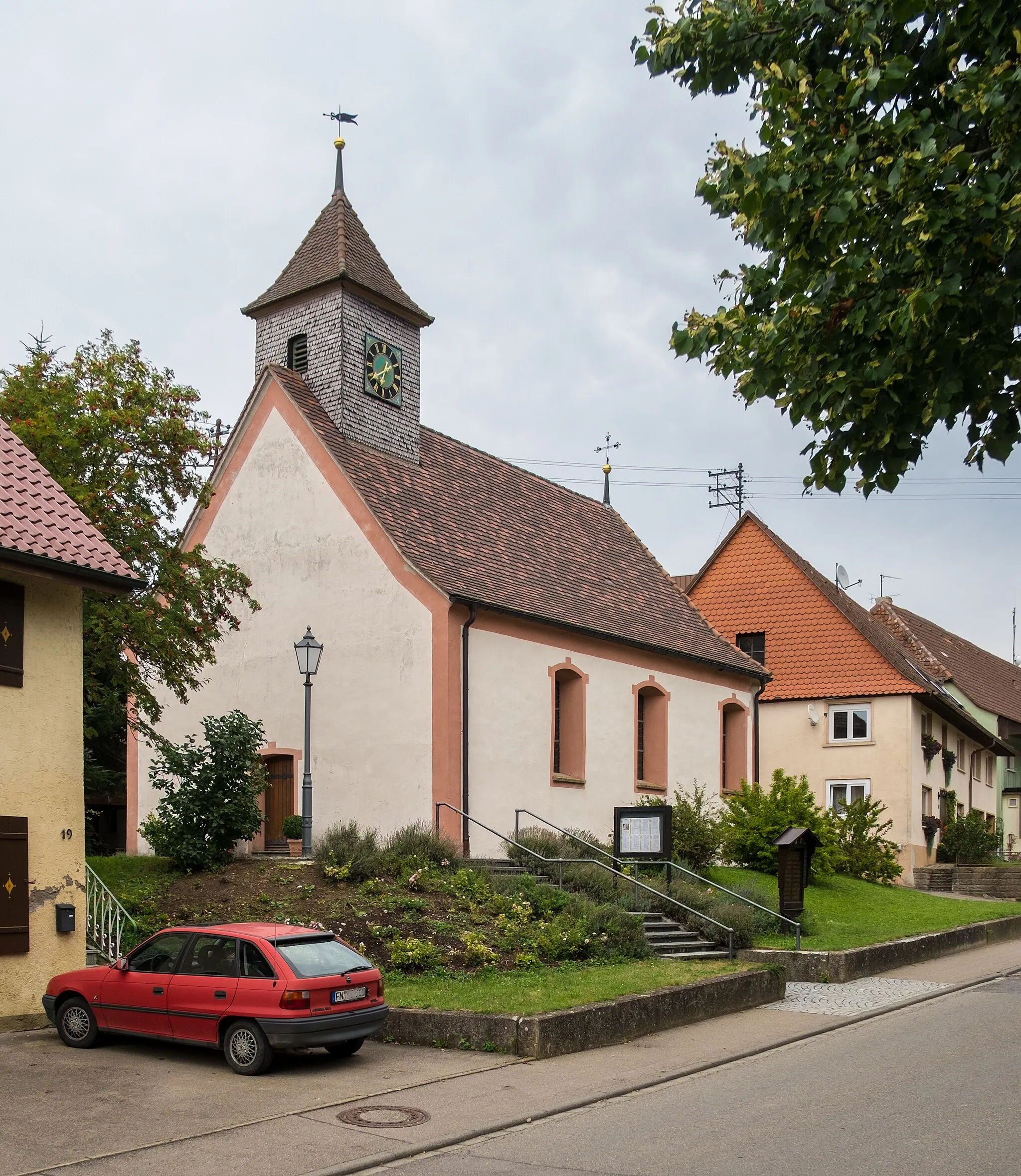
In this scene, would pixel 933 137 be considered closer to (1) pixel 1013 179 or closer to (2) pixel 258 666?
(1) pixel 1013 179

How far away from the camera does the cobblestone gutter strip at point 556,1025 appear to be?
11.9m

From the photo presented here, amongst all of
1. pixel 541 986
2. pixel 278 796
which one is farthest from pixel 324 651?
pixel 541 986

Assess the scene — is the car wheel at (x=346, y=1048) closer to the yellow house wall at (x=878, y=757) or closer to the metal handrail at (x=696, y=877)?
the metal handrail at (x=696, y=877)

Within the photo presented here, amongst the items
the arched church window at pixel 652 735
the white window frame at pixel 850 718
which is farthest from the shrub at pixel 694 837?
the white window frame at pixel 850 718

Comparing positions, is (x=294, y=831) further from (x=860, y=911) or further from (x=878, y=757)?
(x=878, y=757)

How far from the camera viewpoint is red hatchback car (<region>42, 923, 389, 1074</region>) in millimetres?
10961

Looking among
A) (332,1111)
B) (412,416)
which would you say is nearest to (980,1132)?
(332,1111)

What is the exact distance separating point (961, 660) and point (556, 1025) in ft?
143

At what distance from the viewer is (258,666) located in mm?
24203

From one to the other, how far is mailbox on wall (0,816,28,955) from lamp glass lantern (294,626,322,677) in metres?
7.64

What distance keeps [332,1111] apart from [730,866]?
18.6m

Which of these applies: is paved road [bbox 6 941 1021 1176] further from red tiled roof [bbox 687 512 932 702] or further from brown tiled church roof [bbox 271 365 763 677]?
red tiled roof [bbox 687 512 932 702]

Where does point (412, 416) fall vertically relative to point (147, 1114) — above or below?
above

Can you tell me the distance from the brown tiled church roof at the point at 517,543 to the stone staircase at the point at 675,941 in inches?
254
